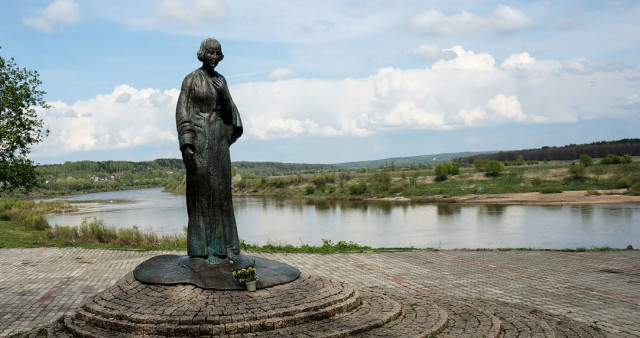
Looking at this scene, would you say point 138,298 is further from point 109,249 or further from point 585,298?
Answer: point 109,249

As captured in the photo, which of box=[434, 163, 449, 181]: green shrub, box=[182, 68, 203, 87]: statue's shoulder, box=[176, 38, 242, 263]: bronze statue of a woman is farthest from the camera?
box=[434, 163, 449, 181]: green shrub

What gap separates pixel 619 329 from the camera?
644 cm

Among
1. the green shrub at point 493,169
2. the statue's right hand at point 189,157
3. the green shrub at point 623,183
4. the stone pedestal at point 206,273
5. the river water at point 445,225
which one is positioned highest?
the statue's right hand at point 189,157

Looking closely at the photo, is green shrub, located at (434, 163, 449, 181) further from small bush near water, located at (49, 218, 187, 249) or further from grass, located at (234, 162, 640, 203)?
small bush near water, located at (49, 218, 187, 249)

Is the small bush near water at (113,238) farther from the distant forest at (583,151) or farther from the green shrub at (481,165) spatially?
the distant forest at (583,151)

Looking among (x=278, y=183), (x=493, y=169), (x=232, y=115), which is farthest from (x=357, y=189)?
(x=232, y=115)

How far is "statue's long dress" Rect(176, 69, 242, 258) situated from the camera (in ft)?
21.5

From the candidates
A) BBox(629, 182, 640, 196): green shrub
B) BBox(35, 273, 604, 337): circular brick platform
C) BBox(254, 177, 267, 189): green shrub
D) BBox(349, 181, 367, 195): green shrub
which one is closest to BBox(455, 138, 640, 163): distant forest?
BBox(629, 182, 640, 196): green shrub

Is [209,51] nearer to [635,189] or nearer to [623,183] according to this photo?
[635,189]

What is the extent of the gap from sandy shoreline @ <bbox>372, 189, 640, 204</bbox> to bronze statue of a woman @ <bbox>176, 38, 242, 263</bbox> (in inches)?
1327

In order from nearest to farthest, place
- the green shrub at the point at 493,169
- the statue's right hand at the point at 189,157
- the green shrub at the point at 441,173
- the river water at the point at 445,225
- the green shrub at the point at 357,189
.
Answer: the statue's right hand at the point at 189,157
the river water at the point at 445,225
the green shrub at the point at 357,189
the green shrub at the point at 493,169
the green shrub at the point at 441,173

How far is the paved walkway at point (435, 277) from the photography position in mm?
7422

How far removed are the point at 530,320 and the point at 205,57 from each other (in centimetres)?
513

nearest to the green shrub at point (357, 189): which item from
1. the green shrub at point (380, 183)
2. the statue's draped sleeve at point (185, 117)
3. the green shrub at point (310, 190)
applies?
the green shrub at point (380, 183)
